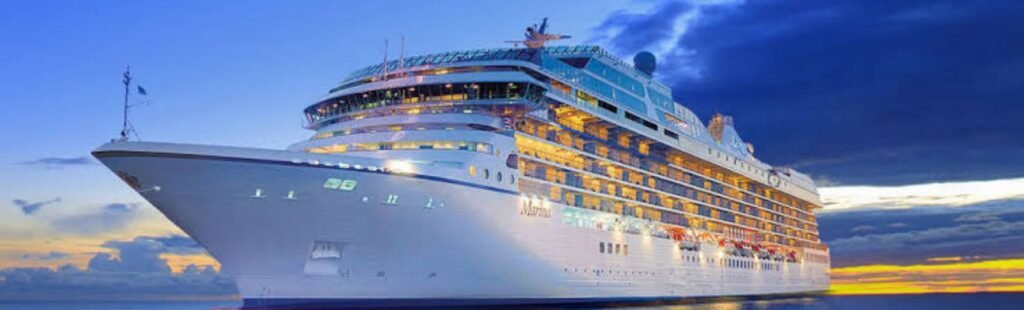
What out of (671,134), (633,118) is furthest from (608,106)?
(671,134)

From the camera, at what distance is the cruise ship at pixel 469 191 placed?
3188 centimetres

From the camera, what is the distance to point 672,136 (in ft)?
175

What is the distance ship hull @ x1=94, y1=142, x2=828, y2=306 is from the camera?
31109mm

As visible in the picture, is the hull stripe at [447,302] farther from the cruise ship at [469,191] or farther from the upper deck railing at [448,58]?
the upper deck railing at [448,58]

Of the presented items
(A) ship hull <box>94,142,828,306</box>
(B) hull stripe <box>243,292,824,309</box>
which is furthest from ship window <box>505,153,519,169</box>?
(B) hull stripe <box>243,292,824,309</box>

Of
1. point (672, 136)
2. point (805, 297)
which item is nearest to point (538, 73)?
point (672, 136)

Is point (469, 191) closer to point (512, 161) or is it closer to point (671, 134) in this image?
point (512, 161)

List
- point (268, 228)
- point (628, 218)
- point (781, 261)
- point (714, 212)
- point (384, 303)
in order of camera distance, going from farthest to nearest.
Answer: point (781, 261), point (714, 212), point (628, 218), point (384, 303), point (268, 228)

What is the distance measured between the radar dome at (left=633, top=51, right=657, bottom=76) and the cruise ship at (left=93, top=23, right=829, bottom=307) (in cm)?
12

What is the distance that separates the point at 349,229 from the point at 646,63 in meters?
29.6

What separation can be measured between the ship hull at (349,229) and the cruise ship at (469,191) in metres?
0.05

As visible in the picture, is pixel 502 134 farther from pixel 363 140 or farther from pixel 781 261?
pixel 781 261

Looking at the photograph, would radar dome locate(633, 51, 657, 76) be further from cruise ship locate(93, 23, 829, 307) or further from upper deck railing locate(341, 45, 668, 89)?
upper deck railing locate(341, 45, 668, 89)

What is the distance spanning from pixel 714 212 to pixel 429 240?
94.1 feet
